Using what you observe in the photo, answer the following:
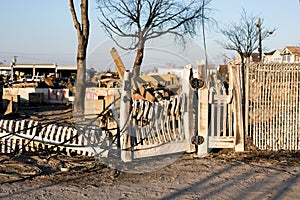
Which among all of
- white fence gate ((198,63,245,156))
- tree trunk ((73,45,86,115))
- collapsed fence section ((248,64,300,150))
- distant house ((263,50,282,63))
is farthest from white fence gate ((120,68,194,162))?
tree trunk ((73,45,86,115))

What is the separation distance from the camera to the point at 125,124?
8.17 metres

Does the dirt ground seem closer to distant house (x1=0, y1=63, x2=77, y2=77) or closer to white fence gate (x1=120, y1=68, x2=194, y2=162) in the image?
white fence gate (x1=120, y1=68, x2=194, y2=162)

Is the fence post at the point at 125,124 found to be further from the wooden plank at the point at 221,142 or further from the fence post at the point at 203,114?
the wooden plank at the point at 221,142

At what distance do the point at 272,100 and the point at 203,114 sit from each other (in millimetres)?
1721

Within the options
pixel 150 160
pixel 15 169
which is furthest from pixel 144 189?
pixel 15 169

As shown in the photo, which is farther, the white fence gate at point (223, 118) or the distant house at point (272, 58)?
the distant house at point (272, 58)

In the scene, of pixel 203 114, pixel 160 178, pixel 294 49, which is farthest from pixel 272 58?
pixel 294 49

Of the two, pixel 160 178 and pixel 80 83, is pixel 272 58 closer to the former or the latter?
pixel 80 83

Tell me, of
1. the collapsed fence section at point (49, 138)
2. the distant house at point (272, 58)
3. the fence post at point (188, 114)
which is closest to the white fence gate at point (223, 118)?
the fence post at point (188, 114)

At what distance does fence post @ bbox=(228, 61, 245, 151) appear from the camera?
907 cm

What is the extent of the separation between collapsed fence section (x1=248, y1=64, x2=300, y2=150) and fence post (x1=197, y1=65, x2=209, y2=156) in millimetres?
1135

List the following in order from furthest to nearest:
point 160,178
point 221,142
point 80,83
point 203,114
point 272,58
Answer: point 272,58, point 80,83, point 221,142, point 203,114, point 160,178

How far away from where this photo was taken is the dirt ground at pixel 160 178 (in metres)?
6.25

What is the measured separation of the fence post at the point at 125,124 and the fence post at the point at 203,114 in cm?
161
